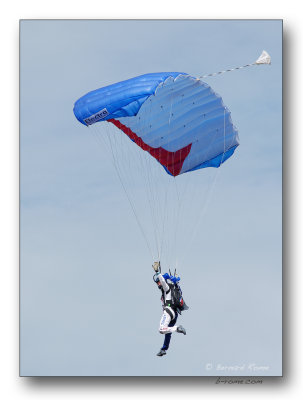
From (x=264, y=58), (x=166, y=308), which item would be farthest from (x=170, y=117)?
(x=166, y=308)

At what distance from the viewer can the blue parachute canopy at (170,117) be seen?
1888cm

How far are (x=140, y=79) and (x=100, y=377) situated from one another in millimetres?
4662

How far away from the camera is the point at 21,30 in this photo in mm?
19328

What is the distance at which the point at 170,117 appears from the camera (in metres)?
20.0

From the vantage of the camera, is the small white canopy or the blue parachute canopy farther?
the blue parachute canopy

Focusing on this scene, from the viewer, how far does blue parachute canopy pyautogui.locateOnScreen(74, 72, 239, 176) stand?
743 inches

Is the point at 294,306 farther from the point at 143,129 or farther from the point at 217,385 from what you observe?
the point at 143,129

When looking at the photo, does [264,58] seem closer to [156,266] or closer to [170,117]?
[170,117]

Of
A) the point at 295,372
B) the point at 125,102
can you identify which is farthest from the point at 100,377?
the point at 125,102

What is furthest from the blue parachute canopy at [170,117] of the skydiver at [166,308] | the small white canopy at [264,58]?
the skydiver at [166,308]

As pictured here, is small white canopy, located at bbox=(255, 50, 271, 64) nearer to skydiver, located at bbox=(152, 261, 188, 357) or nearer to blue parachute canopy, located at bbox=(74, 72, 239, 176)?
blue parachute canopy, located at bbox=(74, 72, 239, 176)

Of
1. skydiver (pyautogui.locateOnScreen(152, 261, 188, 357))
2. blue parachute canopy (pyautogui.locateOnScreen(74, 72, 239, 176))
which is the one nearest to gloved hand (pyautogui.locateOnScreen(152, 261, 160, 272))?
skydiver (pyautogui.locateOnScreen(152, 261, 188, 357))

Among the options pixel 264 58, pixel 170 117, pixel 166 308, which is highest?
pixel 264 58

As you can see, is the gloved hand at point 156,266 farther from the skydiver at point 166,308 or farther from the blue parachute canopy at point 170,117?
the blue parachute canopy at point 170,117
